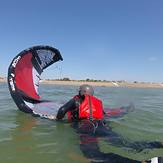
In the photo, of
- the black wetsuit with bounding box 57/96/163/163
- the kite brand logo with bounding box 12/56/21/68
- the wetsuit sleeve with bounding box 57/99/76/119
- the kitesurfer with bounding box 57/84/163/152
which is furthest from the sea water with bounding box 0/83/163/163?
the kite brand logo with bounding box 12/56/21/68

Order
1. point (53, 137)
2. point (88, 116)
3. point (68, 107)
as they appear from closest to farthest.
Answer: point (53, 137)
point (88, 116)
point (68, 107)

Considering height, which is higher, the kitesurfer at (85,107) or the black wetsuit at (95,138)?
the kitesurfer at (85,107)

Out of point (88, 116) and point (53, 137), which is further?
point (88, 116)

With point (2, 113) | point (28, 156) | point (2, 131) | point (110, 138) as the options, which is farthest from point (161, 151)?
point (2, 113)

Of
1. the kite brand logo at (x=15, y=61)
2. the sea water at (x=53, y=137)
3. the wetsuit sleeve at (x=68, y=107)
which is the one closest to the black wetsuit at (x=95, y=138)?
the wetsuit sleeve at (x=68, y=107)

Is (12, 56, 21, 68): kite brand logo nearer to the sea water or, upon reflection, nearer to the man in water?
the sea water

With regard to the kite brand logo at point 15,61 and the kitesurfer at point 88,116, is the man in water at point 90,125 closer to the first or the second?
the kitesurfer at point 88,116

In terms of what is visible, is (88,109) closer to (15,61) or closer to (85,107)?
(85,107)

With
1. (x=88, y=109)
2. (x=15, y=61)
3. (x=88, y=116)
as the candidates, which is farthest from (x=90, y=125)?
(x=15, y=61)

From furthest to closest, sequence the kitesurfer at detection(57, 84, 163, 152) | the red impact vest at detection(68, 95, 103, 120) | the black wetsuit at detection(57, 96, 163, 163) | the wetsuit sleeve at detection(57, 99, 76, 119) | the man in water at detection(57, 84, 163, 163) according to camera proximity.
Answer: the wetsuit sleeve at detection(57, 99, 76, 119), the red impact vest at detection(68, 95, 103, 120), the kitesurfer at detection(57, 84, 163, 152), the man in water at detection(57, 84, 163, 163), the black wetsuit at detection(57, 96, 163, 163)

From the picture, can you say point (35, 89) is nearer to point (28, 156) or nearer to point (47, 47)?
point (47, 47)

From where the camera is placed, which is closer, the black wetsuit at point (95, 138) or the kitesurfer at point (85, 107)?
the black wetsuit at point (95, 138)

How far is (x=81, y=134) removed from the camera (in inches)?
284

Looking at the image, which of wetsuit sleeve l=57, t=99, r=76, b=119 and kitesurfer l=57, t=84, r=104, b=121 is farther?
wetsuit sleeve l=57, t=99, r=76, b=119
